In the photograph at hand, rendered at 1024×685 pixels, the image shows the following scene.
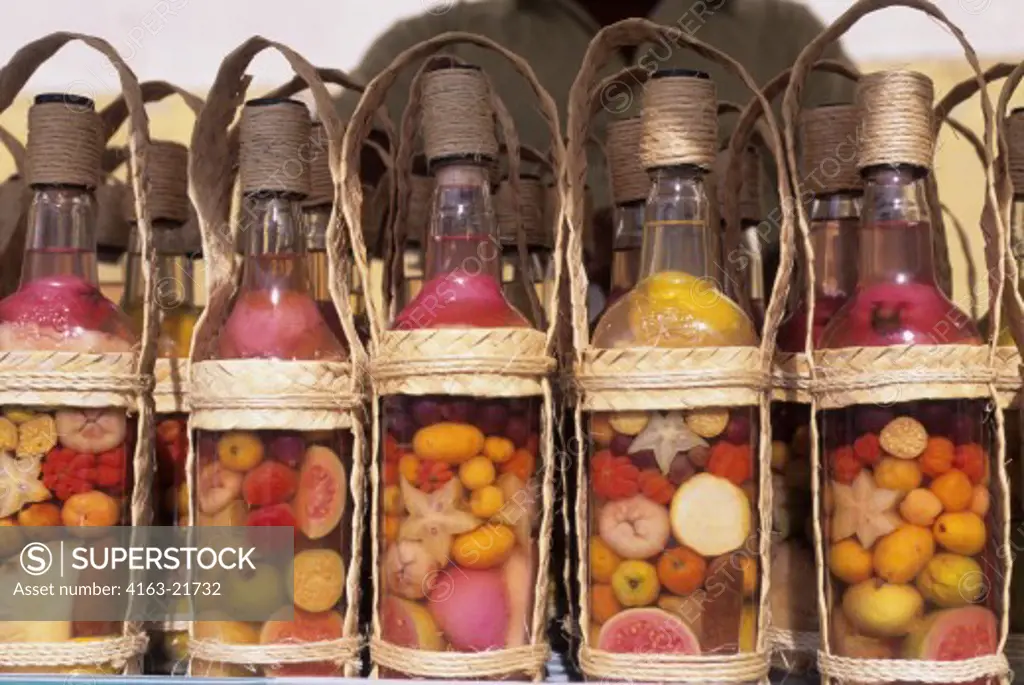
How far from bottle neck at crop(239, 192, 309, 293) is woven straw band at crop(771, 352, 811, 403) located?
33cm

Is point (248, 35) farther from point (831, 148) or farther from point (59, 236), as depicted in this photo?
point (831, 148)

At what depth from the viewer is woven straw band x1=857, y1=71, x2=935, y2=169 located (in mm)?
731

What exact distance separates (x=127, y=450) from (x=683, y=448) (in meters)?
0.37

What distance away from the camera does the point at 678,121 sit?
74 centimetres

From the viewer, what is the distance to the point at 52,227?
0.80 m

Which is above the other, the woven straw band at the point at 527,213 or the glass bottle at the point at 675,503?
the woven straw band at the point at 527,213

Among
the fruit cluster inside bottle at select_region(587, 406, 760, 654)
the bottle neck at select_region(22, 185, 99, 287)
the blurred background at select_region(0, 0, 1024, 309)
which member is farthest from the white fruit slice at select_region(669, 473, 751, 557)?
the blurred background at select_region(0, 0, 1024, 309)

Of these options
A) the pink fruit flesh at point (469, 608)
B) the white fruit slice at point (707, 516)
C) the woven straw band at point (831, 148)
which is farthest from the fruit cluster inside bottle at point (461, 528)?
the woven straw band at point (831, 148)

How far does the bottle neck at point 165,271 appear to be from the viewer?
0.95 meters

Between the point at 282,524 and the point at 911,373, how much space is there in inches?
16.1

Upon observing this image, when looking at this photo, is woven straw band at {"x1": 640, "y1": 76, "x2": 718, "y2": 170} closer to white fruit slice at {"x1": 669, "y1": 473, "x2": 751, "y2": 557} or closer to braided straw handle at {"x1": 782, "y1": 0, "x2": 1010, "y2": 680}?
braided straw handle at {"x1": 782, "y1": 0, "x2": 1010, "y2": 680}

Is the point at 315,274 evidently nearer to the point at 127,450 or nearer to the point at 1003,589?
the point at 127,450

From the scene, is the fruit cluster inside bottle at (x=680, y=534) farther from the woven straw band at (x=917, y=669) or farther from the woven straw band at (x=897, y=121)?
the woven straw band at (x=897, y=121)

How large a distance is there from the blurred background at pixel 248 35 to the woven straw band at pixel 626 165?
1.01 feet
